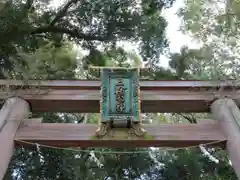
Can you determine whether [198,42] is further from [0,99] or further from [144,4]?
[0,99]

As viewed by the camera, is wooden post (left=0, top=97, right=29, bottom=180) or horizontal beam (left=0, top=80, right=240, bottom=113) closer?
wooden post (left=0, top=97, right=29, bottom=180)

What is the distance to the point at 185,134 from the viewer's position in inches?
159

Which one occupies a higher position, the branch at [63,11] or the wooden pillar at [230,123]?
the branch at [63,11]

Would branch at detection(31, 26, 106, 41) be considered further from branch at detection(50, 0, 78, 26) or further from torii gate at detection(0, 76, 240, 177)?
torii gate at detection(0, 76, 240, 177)

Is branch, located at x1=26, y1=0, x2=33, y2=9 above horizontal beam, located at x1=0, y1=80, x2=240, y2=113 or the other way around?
above

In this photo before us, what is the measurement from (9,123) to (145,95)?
174cm

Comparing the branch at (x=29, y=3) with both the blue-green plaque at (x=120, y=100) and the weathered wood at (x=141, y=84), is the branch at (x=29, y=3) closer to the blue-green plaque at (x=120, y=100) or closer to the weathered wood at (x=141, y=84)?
the weathered wood at (x=141, y=84)

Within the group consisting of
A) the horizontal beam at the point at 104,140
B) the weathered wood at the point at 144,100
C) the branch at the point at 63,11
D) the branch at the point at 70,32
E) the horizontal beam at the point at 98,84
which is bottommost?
the horizontal beam at the point at 104,140

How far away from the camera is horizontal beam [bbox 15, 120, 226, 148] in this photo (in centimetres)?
394

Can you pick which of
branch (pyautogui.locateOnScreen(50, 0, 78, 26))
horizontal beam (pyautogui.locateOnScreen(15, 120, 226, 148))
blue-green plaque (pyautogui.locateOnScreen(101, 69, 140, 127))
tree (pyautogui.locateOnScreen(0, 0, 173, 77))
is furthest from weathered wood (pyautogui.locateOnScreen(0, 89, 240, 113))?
branch (pyautogui.locateOnScreen(50, 0, 78, 26))

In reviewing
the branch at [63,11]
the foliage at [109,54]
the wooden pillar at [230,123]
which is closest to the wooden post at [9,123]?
the foliage at [109,54]

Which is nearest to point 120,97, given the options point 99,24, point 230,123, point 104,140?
point 104,140

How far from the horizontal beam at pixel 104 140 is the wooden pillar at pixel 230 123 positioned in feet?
0.35

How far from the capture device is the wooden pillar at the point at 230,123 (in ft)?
12.0
